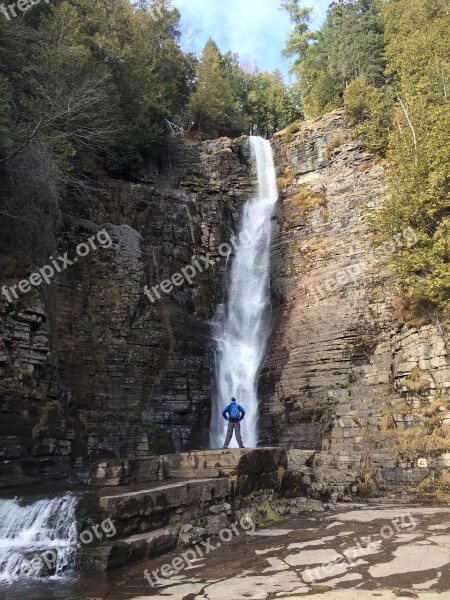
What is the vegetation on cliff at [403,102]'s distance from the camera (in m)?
14.8

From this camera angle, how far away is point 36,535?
7.11 meters

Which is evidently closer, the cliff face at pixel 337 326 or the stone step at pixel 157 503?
the stone step at pixel 157 503

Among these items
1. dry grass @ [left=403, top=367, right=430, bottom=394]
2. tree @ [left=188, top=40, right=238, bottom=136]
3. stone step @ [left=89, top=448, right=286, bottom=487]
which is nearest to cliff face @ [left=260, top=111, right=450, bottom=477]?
dry grass @ [left=403, top=367, right=430, bottom=394]

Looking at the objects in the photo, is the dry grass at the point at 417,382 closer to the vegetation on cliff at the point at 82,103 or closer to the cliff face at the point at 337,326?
the cliff face at the point at 337,326

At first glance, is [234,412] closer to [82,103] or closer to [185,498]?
[185,498]

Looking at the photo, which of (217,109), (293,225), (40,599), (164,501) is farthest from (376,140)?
(40,599)

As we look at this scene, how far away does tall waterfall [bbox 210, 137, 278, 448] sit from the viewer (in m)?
16.9

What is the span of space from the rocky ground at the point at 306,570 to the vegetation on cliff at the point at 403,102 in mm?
8766

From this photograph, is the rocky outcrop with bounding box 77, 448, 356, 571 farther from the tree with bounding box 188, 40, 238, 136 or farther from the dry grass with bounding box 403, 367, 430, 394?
the tree with bounding box 188, 40, 238, 136

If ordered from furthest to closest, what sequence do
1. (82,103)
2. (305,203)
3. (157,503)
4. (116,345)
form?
(305,203) → (82,103) → (116,345) → (157,503)

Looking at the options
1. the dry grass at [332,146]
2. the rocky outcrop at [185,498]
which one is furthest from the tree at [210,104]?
the rocky outcrop at [185,498]

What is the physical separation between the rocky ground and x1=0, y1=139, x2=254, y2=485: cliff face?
21.1ft

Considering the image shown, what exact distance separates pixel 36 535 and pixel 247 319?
13619mm

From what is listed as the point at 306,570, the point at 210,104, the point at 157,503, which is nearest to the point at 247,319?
the point at 157,503
